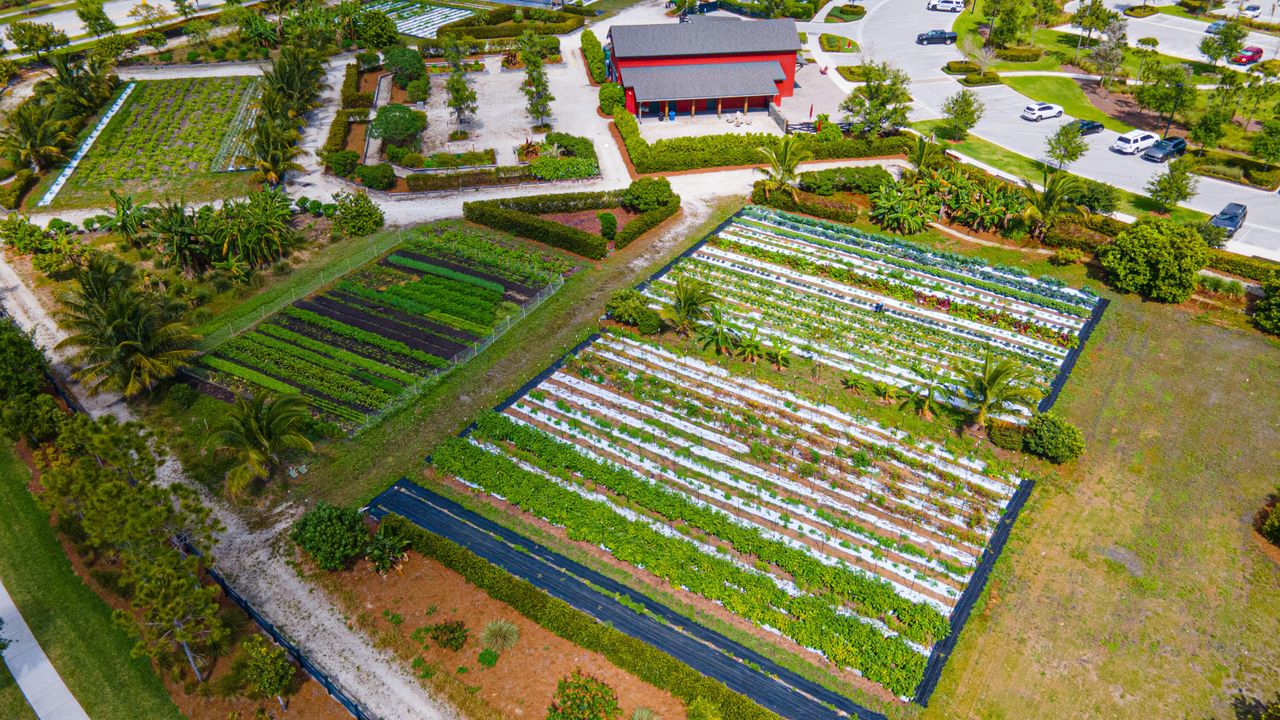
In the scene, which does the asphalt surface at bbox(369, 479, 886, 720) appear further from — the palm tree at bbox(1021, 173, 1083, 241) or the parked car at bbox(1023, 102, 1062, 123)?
the parked car at bbox(1023, 102, 1062, 123)

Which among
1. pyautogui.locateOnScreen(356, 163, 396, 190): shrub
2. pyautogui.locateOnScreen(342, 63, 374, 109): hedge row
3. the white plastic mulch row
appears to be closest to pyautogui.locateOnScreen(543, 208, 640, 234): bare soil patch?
pyautogui.locateOnScreen(356, 163, 396, 190): shrub

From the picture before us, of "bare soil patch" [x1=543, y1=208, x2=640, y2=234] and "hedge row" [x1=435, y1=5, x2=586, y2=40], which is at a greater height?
"hedge row" [x1=435, y1=5, x2=586, y2=40]

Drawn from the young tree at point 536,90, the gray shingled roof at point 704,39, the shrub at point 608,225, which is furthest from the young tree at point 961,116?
the young tree at point 536,90

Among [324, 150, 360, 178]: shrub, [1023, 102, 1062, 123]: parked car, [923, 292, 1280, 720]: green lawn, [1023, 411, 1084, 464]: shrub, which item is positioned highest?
[324, 150, 360, 178]: shrub

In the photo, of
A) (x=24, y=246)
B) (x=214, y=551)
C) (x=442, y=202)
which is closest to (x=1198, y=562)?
(x=214, y=551)

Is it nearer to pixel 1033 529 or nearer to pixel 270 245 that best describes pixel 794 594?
pixel 1033 529

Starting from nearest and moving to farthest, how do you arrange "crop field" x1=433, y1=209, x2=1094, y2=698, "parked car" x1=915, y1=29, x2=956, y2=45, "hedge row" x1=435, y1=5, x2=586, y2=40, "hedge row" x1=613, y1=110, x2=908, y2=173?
"crop field" x1=433, y1=209, x2=1094, y2=698 < "hedge row" x1=613, y1=110, x2=908, y2=173 < "parked car" x1=915, y1=29, x2=956, y2=45 < "hedge row" x1=435, y1=5, x2=586, y2=40
